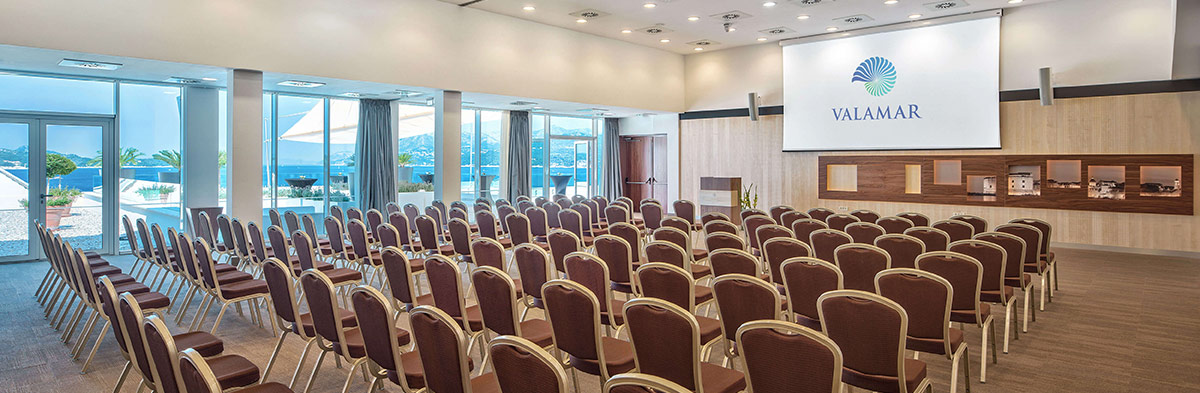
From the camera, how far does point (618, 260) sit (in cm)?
529

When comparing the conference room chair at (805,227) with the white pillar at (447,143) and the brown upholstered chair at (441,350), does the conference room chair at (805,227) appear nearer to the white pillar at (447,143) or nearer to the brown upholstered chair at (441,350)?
the brown upholstered chair at (441,350)

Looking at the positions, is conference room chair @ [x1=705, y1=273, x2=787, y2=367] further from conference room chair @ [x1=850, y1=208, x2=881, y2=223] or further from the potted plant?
the potted plant

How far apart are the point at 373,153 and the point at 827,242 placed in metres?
9.87

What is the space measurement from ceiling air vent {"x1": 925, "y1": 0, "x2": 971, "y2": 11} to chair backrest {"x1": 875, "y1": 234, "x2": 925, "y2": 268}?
24.2 ft

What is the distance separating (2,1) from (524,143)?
10.1 m

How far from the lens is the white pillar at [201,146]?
10766mm

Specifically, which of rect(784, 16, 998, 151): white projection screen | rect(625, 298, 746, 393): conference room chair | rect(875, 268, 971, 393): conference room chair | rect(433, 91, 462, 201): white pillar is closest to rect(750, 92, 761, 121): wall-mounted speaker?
rect(784, 16, 998, 151): white projection screen

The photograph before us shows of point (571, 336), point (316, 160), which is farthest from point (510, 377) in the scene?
point (316, 160)

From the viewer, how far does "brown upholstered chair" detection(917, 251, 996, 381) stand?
420cm

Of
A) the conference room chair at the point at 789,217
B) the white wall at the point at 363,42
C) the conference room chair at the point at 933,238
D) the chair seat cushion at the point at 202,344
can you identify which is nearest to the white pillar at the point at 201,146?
the white wall at the point at 363,42

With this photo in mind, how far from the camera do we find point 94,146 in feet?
32.7

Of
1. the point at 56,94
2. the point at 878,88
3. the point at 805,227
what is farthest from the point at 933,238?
the point at 56,94

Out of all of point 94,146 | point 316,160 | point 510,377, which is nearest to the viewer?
point 510,377

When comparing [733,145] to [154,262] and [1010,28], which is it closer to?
[1010,28]
